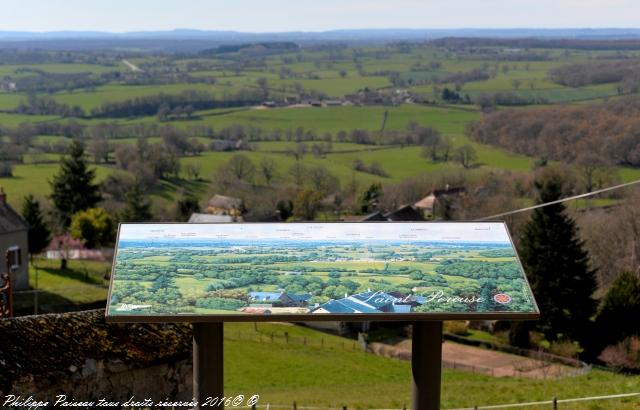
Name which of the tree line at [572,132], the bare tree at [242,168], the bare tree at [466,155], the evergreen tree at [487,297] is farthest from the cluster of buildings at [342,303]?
the bare tree at [466,155]

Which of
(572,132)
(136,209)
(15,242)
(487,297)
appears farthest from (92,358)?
(572,132)

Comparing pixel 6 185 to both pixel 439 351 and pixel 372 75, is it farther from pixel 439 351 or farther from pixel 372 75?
pixel 372 75

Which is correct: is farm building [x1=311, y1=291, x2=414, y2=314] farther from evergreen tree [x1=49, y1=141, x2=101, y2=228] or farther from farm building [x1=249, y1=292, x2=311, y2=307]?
evergreen tree [x1=49, y1=141, x2=101, y2=228]

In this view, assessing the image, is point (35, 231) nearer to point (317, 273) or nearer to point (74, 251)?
point (74, 251)

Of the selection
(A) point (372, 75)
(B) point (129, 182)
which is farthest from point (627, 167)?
(A) point (372, 75)

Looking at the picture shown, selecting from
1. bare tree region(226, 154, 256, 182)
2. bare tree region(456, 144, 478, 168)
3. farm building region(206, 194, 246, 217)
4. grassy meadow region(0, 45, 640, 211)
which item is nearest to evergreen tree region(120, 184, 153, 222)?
farm building region(206, 194, 246, 217)

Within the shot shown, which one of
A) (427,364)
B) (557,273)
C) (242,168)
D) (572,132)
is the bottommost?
(242,168)
